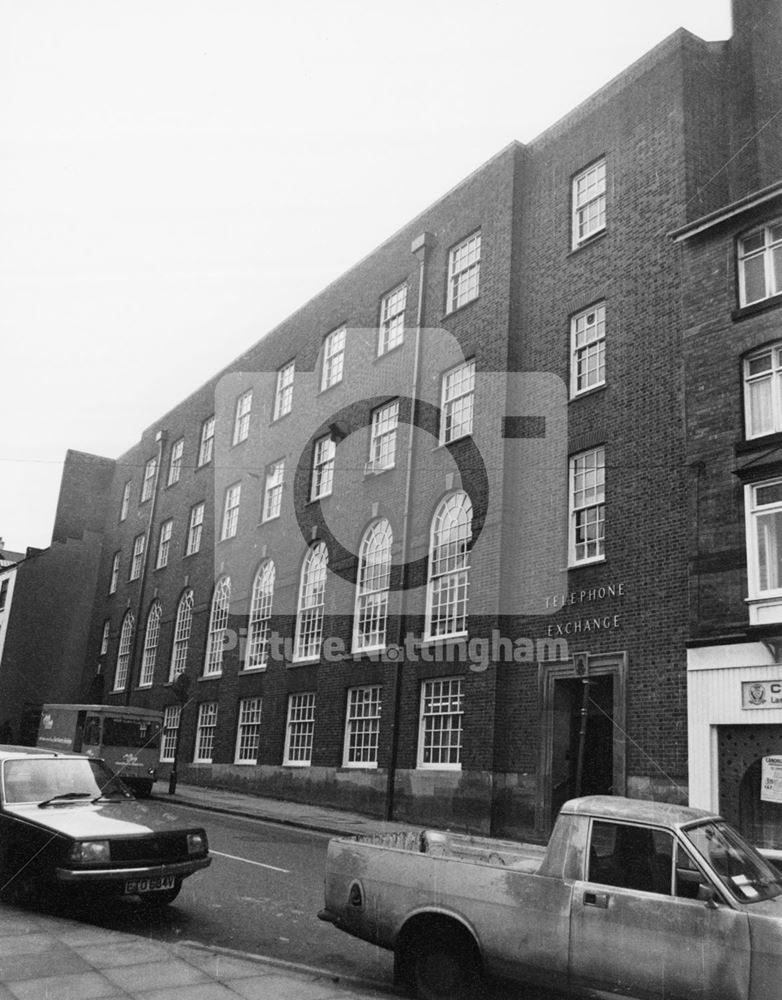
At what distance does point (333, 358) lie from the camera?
28.7 meters

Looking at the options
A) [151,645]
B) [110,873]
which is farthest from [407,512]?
[151,645]

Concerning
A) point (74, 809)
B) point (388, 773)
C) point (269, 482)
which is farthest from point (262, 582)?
point (74, 809)

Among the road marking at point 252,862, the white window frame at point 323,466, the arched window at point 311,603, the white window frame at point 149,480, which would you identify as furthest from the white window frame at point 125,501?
the road marking at point 252,862

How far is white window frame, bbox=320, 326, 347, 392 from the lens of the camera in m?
28.2

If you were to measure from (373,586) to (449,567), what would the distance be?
3.28 m

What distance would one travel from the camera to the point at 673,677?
15.6 meters

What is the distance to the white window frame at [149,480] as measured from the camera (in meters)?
40.9

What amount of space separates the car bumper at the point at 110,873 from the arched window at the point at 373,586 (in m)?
14.2

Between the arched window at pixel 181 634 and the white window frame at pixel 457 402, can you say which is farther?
the arched window at pixel 181 634

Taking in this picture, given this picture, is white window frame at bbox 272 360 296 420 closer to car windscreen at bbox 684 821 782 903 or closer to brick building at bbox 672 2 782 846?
brick building at bbox 672 2 782 846

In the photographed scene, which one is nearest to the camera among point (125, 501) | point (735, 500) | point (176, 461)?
point (735, 500)

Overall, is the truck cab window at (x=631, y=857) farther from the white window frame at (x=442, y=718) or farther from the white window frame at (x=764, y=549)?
the white window frame at (x=442, y=718)

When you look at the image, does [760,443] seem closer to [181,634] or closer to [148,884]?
[148,884]

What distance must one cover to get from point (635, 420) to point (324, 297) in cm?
1518
